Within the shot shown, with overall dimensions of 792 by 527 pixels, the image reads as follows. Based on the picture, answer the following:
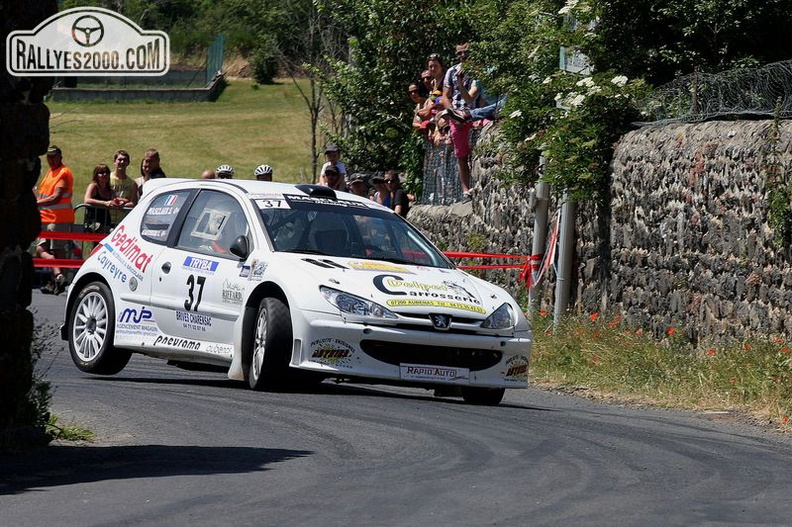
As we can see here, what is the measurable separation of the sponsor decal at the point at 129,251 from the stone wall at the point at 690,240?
17.1 feet

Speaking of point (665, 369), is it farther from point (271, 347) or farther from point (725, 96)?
point (271, 347)

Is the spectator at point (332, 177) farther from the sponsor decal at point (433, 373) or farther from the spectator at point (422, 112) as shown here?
the sponsor decal at point (433, 373)

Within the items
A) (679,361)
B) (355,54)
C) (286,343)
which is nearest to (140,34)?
(286,343)

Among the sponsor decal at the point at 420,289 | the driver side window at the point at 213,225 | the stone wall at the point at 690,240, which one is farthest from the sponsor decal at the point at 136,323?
the stone wall at the point at 690,240

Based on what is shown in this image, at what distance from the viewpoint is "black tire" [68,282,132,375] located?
13656mm

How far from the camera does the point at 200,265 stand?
13273 mm

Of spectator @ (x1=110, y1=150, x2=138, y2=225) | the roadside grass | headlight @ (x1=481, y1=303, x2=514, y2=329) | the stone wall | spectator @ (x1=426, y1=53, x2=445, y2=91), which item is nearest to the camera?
headlight @ (x1=481, y1=303, x2=514, y2=329)

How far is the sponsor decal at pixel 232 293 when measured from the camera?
12.7 meters

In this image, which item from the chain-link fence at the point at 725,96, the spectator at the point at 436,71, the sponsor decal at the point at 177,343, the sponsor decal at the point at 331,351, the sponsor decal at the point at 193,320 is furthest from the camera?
the spectator at the point at 436,71

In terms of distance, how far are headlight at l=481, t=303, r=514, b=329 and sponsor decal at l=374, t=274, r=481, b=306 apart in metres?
0.15

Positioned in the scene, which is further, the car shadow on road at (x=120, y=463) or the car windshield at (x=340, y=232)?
the car windshield at (x=340, y=232)

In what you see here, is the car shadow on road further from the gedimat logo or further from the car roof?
the car roof

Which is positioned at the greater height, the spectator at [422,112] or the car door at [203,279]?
the spectator at [422,112]

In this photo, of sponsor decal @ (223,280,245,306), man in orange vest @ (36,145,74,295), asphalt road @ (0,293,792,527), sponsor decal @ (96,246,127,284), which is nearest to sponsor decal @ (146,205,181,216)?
sponsor decal @ (96,246,127,284)
